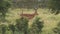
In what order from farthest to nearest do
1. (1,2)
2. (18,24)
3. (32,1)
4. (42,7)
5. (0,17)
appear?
1. (32,1)
2. (42,7)
3. (0,17)
4. (1,2)
5. (18,24)

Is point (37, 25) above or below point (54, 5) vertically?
below

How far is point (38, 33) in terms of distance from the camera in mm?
8742

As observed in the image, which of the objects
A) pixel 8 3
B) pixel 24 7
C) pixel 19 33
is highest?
pixel 8 3

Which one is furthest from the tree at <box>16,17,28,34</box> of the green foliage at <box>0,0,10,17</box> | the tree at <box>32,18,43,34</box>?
the green foliage at <box>0,0,10,17</box>

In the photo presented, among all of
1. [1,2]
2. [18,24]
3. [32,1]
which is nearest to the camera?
[18,24]

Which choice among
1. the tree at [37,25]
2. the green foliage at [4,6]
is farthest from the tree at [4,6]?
the tree at [37,25]

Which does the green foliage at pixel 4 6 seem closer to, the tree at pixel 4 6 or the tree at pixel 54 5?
the tree at pixel 4 6

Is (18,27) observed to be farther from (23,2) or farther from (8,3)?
(23,2)

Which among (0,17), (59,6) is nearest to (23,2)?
(0,17)

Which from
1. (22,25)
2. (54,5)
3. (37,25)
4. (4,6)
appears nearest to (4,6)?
(4,6)

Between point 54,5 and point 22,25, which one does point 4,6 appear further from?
point 54,5

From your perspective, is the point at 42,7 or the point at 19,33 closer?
the point at 19,33

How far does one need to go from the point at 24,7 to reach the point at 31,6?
21.6 inches

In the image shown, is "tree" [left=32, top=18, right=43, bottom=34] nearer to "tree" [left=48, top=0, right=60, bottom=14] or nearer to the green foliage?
"tree" [left=48, top=0, right=60, bottom=14]
